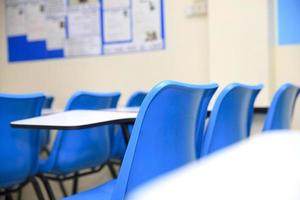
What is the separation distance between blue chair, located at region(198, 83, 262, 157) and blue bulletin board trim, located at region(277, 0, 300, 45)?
1325mm

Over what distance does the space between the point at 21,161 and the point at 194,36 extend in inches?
75.3

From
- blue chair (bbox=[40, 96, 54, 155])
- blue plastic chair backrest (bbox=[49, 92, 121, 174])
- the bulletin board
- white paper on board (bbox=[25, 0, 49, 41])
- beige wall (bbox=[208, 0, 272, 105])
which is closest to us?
blue plastic chair backrest (bbox=[49, 92, 121, 174])

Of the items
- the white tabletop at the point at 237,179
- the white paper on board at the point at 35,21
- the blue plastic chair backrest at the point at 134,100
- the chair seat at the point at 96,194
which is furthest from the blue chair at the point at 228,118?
the white paper on board at the point at 35,21

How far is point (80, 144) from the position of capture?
2391 millimetres

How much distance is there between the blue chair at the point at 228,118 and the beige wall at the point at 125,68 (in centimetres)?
165

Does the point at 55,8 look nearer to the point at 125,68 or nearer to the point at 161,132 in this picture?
the point at 125,68

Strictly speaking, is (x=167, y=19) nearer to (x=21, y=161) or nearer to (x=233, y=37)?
(x=233, y=37)

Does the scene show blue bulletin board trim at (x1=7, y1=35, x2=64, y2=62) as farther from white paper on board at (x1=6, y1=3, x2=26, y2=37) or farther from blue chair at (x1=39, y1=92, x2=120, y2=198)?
blue chair at (x1=39, y1=92, x2=120, y2=198)

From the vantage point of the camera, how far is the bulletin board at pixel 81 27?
12.0ft

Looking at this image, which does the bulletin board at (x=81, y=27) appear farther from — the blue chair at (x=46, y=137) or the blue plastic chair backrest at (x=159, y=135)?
the blue plastic chair backrest at (x=159, y=135)

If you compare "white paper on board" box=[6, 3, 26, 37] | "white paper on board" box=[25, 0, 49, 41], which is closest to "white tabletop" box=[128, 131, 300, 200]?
"white paper on board" box=[25, 0, 49, 41]

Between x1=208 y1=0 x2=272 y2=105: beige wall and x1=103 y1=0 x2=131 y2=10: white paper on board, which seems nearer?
x1=208 y1=0 x2=272 y2=105: beige wall

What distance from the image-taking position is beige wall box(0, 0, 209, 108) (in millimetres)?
3486

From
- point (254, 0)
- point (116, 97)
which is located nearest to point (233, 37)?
point (254, 0)
